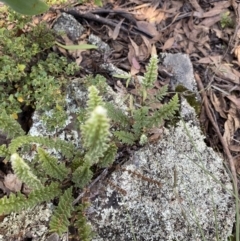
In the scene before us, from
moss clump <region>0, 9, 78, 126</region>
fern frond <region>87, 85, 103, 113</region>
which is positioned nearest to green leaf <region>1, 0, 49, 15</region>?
moss clump <region>0, 9, 78, 126</region>

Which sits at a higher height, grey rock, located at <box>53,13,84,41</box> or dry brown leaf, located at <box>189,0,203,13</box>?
grey rock, located at <box>53,13,84,41</box>

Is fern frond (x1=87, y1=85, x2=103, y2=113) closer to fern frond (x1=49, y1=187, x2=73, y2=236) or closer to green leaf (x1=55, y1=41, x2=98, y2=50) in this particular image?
fern frond (x1=49, y1=187, x2=73, y2=236)

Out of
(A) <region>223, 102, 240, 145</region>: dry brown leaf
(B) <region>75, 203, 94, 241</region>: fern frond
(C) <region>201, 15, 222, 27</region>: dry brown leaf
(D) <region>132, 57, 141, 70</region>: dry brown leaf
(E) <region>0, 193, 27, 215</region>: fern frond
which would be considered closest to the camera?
(E) <region>0, 193, 27, 215</region>: fern frond

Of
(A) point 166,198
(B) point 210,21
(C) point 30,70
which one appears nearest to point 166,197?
(A) point 166,198

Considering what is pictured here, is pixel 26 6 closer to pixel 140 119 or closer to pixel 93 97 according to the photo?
pixel 93 97

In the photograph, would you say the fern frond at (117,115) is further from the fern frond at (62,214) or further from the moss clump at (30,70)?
the fern frond at (62,214)

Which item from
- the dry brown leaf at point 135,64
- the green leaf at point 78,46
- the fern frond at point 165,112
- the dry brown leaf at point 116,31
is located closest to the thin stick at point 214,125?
the dry brown leaf at point 135,64
